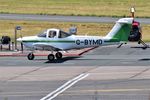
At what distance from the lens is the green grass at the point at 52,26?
56.1 metres

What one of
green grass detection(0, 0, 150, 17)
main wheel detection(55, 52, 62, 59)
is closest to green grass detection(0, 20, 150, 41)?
green grass detection(0, 0, 150, 17)

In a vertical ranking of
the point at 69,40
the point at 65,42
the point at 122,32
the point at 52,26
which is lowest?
the point at 65,42

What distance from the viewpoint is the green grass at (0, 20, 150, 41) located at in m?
56.1

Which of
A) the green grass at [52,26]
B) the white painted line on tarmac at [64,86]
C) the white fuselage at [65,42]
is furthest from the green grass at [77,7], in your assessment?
the white painted line on tarmac at [64,86]

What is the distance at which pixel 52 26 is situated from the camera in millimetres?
60719

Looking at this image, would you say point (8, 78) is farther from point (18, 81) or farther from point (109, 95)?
point (109, 95)

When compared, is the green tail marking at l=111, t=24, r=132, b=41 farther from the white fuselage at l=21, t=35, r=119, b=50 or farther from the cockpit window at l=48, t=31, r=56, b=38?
the cockpit window at l=48, t=31, r=56, b=38

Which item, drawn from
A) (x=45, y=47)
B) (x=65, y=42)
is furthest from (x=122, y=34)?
(x=45, y=47)

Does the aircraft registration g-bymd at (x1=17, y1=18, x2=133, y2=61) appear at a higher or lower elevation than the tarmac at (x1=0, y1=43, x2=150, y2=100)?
higher

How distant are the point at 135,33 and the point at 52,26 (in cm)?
1592

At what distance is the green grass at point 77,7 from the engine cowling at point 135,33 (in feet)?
74.6

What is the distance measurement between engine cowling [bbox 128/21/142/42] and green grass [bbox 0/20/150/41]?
19.8 feet

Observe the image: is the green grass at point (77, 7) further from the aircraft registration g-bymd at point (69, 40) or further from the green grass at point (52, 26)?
the aircraft registration g-bymd at point (69, 40)

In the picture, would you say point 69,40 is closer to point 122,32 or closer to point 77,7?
point 122,32
